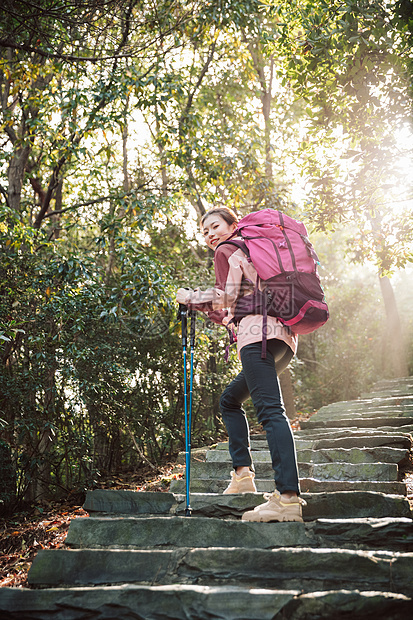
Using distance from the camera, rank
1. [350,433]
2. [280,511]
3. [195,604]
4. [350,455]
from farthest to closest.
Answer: [350,433] → [350,455] → [280,511] → [195,604]

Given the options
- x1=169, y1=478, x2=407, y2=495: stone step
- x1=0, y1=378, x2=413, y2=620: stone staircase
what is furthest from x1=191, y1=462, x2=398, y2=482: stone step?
x1=0, y1=378, x2=413, y2=620: stone staircase

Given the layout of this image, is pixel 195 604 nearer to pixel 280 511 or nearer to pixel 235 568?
pixel 235 568

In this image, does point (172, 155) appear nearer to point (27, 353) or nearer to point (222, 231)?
point (27, 353)

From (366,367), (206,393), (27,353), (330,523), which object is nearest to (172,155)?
(27,353)

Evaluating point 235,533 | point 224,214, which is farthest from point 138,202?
point 235,533

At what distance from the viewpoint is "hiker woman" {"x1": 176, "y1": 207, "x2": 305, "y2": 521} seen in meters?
2.51

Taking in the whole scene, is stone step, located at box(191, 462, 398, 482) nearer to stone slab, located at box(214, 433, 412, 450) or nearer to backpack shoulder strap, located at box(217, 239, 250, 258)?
stone slab, located at box(214, 433, 412, 450)

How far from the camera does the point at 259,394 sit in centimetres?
263

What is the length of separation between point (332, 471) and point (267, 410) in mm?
1415

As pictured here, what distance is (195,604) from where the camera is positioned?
188 cm

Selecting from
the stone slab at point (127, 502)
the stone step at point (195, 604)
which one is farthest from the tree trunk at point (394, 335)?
the stone step at point (195, 604)

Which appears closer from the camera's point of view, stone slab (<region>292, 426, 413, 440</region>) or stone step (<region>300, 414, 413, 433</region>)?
stone slab (<region>292, 426, 413, 440</region>)

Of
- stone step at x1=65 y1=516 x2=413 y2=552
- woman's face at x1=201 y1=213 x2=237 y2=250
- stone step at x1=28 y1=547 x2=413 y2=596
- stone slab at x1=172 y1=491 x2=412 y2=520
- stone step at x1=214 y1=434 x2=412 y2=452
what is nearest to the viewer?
stone step at x1=28 y1=547 x2=413 y2=596

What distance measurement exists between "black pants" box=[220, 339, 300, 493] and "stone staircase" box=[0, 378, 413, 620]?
0.25 meters
